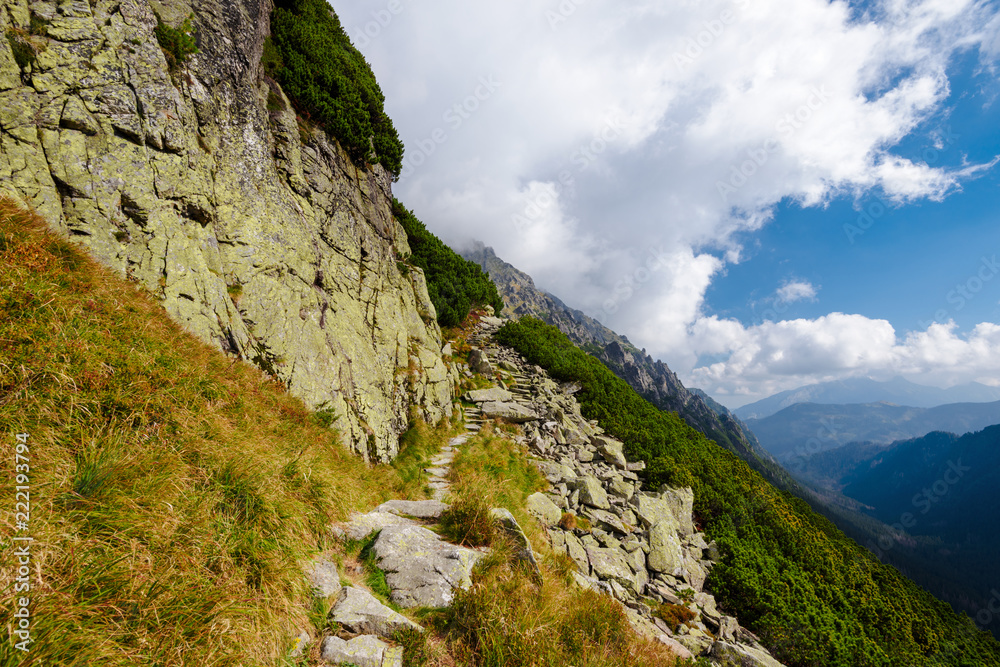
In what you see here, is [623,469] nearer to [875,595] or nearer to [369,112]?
[875,595]

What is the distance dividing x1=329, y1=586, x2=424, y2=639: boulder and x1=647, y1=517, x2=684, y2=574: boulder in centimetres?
1081

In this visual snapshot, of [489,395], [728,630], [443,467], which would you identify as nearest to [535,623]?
[443,467]

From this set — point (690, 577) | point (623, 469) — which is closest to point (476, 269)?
point (623, 469)

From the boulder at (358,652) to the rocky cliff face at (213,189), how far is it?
736 centimetres

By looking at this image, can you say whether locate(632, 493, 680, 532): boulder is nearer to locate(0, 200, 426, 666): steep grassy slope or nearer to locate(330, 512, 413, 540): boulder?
locate(330, 512, 413, 540): boulder

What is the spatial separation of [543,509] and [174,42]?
1752 cm

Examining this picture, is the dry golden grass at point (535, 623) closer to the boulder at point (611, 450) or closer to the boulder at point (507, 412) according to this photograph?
the boulder at point (507, 412)

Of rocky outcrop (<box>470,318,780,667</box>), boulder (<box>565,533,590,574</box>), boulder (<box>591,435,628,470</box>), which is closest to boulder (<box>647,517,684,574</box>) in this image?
rocky outcrop (<box>470,318,780,667</box>)

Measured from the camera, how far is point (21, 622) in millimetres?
2600

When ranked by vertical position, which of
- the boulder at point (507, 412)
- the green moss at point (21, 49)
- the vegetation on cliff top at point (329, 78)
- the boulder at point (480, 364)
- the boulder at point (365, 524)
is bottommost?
the boulder at point (365, 524)

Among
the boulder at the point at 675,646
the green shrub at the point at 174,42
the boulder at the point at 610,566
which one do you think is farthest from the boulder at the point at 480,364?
the green shrub at the point at 174,42

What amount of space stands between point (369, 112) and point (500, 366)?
16.1 meters

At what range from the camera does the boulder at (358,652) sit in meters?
3.98

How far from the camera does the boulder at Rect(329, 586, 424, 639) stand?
439cm
